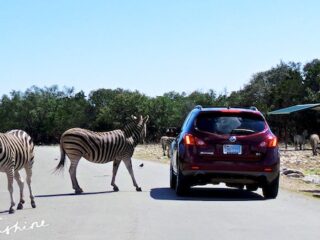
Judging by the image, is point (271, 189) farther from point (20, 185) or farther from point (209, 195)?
point (20, 185)

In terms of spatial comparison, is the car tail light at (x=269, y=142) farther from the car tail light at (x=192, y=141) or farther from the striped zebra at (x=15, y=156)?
the striped zebra at (x=15, y=156)

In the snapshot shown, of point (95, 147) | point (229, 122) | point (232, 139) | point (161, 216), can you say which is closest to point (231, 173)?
point (232, 139)

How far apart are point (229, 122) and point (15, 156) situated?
4440 mm

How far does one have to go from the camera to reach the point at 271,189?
44.8ft

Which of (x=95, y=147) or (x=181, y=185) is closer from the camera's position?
(x=181, y=185)

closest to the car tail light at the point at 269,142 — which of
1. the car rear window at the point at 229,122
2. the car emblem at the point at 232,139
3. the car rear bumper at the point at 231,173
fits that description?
the car rear window at the point at 229,122

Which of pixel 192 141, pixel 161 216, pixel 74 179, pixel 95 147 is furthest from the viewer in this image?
pixel 95 147

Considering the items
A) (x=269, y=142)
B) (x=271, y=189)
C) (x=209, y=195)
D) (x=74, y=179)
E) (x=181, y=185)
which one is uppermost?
(x=269, y=142)

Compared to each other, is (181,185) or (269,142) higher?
(269,142)

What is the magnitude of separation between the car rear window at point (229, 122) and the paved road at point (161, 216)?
1.44m

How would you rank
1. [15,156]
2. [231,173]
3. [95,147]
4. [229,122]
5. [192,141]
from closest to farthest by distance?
[15,156] < [231,173] < [192,141] < [229,122] < [95,147]

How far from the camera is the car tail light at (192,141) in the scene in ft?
43.4

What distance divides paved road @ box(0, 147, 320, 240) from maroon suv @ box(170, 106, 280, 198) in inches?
18.6

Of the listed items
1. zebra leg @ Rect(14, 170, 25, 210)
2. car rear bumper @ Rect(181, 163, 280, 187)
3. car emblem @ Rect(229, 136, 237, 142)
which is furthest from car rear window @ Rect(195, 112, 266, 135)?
zebra leg @ Rect(14, 170, 25, 210)
